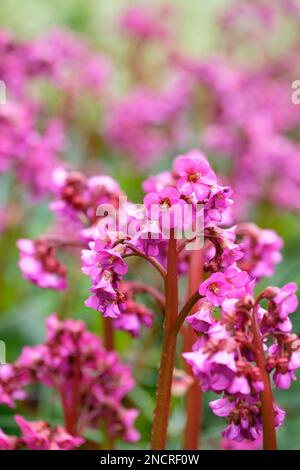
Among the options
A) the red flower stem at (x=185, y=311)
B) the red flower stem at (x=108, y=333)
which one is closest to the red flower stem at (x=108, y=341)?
the red flower stem at (x=108, y=333)

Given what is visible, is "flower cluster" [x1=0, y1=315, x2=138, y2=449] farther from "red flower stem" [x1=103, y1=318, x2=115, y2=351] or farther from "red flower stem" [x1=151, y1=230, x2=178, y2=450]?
"red flower stem" [x1=151, y1=230, x2=178, y2=450]

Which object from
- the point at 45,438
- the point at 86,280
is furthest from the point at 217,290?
the point at 86,280

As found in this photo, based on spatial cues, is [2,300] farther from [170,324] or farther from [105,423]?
[170,324]

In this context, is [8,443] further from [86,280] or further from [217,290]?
[86,280]

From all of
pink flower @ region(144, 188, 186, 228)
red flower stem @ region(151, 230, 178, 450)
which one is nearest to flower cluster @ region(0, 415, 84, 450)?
red flower stem @ region(151, 230, 178, 450)

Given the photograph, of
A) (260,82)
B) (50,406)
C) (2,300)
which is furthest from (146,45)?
(50,406)
